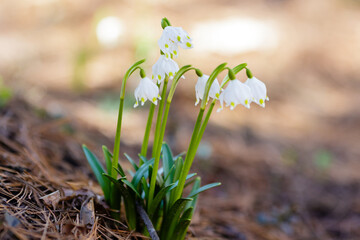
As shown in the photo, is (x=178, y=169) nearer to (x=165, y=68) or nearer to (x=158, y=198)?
(x=158, y=198)

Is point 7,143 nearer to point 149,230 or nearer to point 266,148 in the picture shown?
point 149,230

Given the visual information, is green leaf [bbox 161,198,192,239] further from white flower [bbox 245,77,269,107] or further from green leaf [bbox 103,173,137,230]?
white flower [bbox 245,77,269,107]

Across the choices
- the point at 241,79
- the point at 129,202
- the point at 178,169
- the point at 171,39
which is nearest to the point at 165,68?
the point at 171,39

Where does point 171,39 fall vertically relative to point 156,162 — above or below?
above

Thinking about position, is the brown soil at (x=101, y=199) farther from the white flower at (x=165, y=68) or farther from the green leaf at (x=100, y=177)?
the white flower at (x=165, y=68)

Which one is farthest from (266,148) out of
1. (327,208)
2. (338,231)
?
(338,231)

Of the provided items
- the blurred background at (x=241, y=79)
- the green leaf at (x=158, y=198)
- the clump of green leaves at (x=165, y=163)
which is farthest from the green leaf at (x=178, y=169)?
the blurred background at (x=241, y=79)
